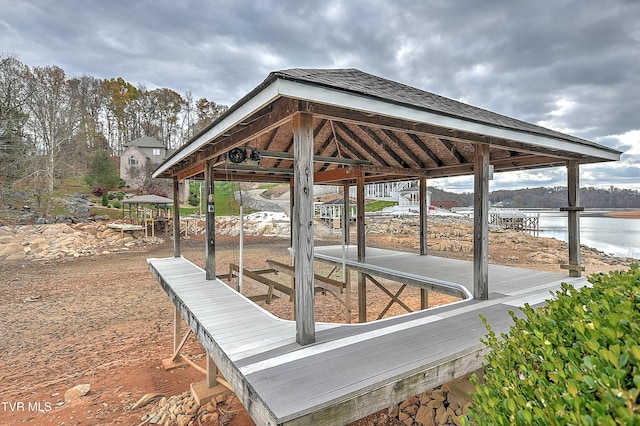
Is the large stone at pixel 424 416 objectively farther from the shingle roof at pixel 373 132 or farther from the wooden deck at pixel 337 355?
the shingle roof at pixel 373 132

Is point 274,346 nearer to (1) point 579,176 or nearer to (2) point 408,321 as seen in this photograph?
(2) point 408,321

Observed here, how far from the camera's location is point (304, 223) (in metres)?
2.73

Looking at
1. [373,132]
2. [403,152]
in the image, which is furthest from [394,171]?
[373,132]

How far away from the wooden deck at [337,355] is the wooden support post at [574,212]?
1.79 m

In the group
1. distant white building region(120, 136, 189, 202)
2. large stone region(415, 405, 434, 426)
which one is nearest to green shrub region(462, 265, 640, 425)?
large stone region(415, 405, 434, 426)

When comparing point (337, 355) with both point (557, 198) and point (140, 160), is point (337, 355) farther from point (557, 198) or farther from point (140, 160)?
point (557, 198)

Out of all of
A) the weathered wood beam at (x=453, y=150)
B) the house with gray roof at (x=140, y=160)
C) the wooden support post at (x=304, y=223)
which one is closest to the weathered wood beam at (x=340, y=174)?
the weathered wood beam at (x=453, y=150)

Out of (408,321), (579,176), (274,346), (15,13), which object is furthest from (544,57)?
(15,13)

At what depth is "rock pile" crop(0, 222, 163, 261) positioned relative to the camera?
14.4 m

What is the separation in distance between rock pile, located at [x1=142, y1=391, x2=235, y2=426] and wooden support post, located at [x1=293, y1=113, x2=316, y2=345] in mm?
2068

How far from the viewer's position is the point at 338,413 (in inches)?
76.2

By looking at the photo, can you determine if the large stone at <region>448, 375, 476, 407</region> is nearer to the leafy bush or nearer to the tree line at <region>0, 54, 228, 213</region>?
the tree line at <region>0, 54, 228, 213</region>

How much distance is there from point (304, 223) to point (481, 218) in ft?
9.00

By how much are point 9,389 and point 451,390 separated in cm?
627
